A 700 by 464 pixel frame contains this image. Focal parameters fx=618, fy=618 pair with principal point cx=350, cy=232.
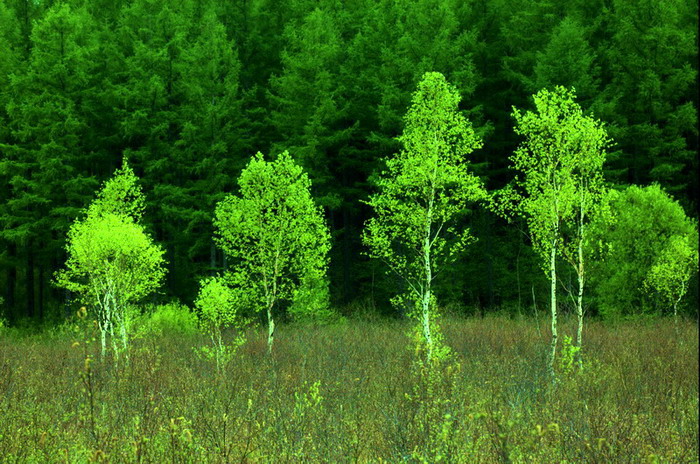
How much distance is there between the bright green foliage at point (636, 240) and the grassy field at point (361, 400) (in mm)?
1467

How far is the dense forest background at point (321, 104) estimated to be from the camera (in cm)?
2967

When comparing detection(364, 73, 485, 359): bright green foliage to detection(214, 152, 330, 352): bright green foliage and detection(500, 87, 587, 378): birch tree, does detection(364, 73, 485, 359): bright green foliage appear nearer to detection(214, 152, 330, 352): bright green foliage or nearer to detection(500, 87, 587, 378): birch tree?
detection(500, 87, 587, 378): birch tree

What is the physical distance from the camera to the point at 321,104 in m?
30.9

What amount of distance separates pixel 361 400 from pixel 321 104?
20.8 metres

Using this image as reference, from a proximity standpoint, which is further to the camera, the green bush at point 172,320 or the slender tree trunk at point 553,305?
the green bush at point 172,320

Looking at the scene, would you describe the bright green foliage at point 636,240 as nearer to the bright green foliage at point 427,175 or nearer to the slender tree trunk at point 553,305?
the bright green foliage at point 427,175

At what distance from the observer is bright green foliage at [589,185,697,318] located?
2302cm

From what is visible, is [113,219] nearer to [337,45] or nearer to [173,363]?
[173,363]

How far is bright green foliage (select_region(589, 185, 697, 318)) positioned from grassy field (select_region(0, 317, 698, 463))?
1.47m

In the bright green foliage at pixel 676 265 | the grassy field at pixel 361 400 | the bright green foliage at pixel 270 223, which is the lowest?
the grassy field at pixel 361 400

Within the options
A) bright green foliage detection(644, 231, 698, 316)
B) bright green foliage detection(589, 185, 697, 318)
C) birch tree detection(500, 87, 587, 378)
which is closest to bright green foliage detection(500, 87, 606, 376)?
birch tree detection(500, 87, 587, 378)

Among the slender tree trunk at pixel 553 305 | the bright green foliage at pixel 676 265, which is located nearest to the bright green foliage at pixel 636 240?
the bright green foliage at pixel 676 265

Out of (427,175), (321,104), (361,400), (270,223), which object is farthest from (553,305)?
(321,104)

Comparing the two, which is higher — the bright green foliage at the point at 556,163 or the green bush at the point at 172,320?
the bright green foliage at the point at 556,163
